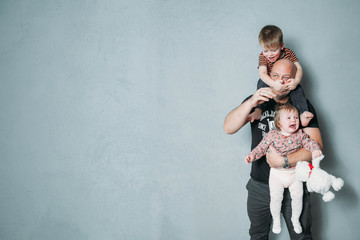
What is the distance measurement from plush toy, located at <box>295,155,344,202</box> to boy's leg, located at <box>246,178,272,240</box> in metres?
0.29

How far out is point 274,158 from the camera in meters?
1.47

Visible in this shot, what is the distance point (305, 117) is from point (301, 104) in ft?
0.27

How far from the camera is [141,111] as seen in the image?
2031mm

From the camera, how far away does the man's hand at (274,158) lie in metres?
1.46

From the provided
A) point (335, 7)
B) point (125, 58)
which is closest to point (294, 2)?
point (335, 7)

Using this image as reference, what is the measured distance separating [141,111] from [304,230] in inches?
50.3

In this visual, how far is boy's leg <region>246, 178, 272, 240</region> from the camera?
1.65 meters

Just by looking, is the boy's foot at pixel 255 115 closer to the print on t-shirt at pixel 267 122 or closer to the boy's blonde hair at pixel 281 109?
the print on t-shirt at pixel 267 122

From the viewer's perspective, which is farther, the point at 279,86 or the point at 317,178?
the point at 279,86

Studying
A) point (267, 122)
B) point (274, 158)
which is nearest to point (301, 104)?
point (267, 122)

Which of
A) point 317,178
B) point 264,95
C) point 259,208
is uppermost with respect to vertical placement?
point 264,95

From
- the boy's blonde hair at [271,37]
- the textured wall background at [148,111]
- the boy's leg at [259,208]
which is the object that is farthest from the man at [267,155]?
the textured wall background at [148,111]

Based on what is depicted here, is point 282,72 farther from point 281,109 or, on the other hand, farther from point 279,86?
point 281,109

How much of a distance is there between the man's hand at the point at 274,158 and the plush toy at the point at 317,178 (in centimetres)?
8
